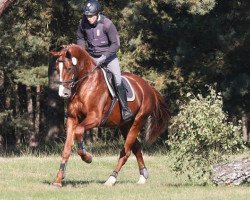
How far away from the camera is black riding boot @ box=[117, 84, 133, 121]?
14352mm

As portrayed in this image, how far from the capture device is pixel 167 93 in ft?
107

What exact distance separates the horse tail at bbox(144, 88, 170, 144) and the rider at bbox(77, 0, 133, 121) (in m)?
1.83

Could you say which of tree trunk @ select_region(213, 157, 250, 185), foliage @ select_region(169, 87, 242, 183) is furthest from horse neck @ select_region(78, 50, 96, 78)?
tree trunk @ select_region(213, 157, 250, 185)

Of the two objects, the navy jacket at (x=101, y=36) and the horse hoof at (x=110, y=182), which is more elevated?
the navy jacket at (x=101, y=36)

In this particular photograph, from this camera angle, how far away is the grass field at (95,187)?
11.8m

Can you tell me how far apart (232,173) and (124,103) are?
2.53 m

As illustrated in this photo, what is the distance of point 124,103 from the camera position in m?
14.5

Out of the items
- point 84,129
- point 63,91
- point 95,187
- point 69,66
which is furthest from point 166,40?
point 95,187

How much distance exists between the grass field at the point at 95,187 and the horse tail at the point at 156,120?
978 mm

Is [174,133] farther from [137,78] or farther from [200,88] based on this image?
[200,88]

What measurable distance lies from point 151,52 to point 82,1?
18.6ft

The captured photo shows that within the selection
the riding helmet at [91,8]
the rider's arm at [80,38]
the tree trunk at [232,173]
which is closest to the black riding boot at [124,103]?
the rider's arm at [80,38]

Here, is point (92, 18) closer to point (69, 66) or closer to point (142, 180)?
point (69, 66)

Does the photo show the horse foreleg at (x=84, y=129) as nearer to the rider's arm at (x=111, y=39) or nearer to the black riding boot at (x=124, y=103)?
the black riding boot at (x=124, y=103)
